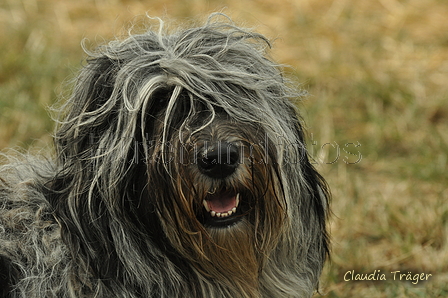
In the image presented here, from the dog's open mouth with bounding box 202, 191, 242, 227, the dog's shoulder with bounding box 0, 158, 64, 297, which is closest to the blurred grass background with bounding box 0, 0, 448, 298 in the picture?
the dog's shoulder with bounding box 0, 158, 64, 297

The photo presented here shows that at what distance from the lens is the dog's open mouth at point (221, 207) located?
3.09 m

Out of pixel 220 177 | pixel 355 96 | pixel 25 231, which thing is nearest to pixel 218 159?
pixel 220 177

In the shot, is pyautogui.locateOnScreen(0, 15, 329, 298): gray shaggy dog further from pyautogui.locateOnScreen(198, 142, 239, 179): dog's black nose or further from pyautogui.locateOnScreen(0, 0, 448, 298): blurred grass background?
pyautogui.locateOnScreen(0, 0, 448, 298): blurred grass background

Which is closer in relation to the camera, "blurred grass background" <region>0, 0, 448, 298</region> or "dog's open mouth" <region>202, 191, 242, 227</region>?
"dog's open mouth" <region>202, 191, 242, 227</region>

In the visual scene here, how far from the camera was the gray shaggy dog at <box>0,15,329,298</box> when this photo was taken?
119 inches

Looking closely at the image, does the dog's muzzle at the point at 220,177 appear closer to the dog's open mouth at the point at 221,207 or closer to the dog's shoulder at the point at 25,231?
the dog's open mouth at the point at 221,207

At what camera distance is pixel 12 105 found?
6660 mm

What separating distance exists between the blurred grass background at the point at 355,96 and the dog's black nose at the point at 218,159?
1.36m

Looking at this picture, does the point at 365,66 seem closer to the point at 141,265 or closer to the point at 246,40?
the point at 246,40

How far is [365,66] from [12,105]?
371 cm

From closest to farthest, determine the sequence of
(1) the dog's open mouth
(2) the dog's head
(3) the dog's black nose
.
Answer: (3) the dog's black nose < (2) the dog's head < (1) the dog's open mouth

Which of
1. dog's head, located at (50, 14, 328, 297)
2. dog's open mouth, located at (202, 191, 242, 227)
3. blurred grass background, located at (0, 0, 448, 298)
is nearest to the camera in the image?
dog's head, located at (50, 14, 328, 297)

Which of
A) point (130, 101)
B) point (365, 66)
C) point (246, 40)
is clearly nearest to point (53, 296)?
point (130, 101)

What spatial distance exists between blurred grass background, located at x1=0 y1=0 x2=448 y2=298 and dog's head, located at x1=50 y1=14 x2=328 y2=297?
0.84 m
